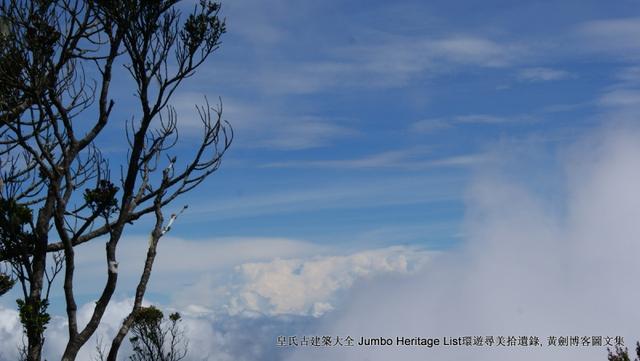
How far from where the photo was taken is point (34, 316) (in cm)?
1243

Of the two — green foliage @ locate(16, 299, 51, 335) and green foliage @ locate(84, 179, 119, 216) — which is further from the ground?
green foliage @ locate(84, 179, 119, 216)

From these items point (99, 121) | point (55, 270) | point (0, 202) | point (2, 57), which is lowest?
point (55, 270)

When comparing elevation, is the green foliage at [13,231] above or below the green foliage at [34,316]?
above

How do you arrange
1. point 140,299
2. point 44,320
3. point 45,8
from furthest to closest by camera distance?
point 45,8 < point 44,320 < point 140,299

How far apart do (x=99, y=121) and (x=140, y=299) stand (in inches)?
136

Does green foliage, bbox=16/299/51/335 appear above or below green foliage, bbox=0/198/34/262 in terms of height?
below

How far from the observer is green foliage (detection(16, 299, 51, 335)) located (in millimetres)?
12391

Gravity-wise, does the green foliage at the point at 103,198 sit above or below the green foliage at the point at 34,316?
above

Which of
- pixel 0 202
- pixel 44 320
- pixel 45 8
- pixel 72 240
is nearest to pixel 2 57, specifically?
pixel 45 8

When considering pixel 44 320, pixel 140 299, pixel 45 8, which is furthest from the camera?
pixel 45 8

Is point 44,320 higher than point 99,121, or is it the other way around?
point 99,121

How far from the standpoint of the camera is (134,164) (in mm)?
12422

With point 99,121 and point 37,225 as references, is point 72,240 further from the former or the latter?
point 99,121

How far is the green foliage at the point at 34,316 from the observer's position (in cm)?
1239
